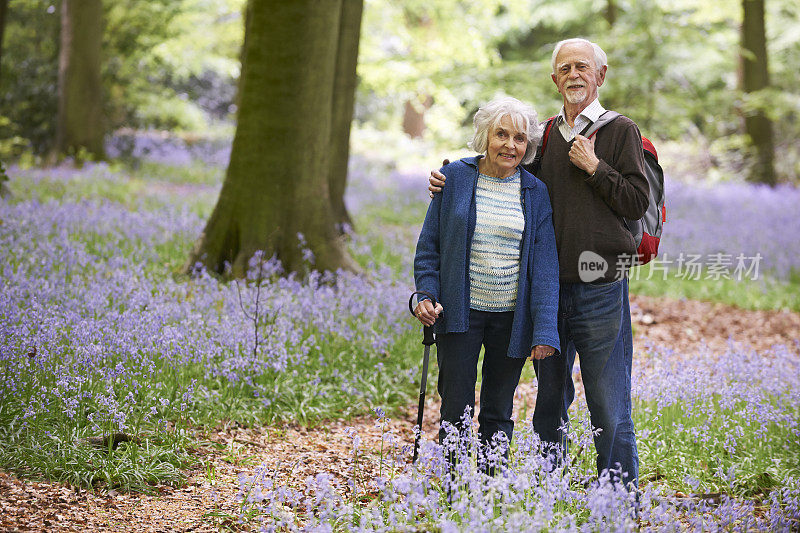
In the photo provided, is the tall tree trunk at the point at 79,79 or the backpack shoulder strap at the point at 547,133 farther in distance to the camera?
the tall tree trunk at the point at 79,79

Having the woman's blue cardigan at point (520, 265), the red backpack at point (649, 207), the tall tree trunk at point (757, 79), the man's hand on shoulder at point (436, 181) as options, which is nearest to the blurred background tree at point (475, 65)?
the tall tree trunk at point (757, 79)

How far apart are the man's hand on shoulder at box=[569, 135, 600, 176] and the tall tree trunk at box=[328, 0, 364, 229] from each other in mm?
6270

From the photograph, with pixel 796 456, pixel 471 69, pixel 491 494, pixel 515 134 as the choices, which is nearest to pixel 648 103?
pixel 471 69

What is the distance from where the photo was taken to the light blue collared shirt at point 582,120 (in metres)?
3.46

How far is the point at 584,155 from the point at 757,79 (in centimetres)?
1369

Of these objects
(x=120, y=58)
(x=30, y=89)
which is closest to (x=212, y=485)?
(x=30, y=89)

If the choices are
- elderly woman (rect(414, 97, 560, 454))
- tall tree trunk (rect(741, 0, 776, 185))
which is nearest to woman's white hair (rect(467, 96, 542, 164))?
elderly woman (rect(414, 97, 560, 454))

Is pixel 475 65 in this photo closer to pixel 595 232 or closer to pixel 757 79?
pixel 757 79

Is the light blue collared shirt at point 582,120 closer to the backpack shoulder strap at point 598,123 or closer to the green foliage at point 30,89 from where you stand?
the backpack shoulder strap at point 598,123

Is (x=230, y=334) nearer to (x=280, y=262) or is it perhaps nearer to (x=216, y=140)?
(x=280, y=262)

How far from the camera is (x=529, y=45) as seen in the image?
3148 cm

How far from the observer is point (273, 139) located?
6.98m

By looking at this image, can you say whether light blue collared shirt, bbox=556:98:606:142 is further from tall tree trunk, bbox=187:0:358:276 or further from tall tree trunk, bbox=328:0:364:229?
tall tree trunk, bbox=328:0:364:229

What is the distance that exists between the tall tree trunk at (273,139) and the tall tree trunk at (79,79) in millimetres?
8264
